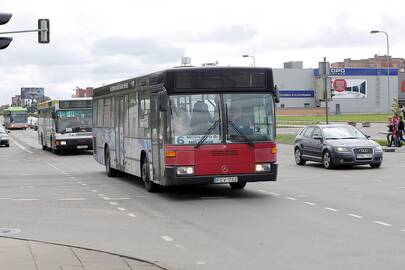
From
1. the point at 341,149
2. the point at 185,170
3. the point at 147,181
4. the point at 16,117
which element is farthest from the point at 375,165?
the point at 16,117

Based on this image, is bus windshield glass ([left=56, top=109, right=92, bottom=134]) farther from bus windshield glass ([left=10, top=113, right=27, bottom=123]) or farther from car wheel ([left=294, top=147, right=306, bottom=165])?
bus windshield glass ([left=10, top=113, right=27, bottom=123])

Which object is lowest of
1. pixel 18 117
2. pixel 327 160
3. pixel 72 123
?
pixel 327 160

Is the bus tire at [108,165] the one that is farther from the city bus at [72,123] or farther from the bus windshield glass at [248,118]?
the city bus at [72,123]

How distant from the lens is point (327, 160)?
21.8 metres

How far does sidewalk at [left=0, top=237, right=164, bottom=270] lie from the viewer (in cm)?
739

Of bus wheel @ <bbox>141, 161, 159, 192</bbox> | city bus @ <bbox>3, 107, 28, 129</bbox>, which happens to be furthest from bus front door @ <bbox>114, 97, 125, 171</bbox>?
city bus @ <bbox>3, 107, 28, 129</bbox>

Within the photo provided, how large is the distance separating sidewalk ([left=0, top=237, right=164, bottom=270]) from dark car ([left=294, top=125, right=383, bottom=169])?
1388 centimetres

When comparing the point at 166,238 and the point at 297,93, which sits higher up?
the point at 297,93

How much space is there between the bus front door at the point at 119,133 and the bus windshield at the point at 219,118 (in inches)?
175

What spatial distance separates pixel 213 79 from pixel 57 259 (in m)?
7.02

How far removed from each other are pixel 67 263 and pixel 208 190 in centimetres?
851

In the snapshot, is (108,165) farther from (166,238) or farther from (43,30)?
(43,30)

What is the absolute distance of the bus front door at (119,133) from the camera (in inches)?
709

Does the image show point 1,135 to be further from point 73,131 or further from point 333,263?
point 333,263
